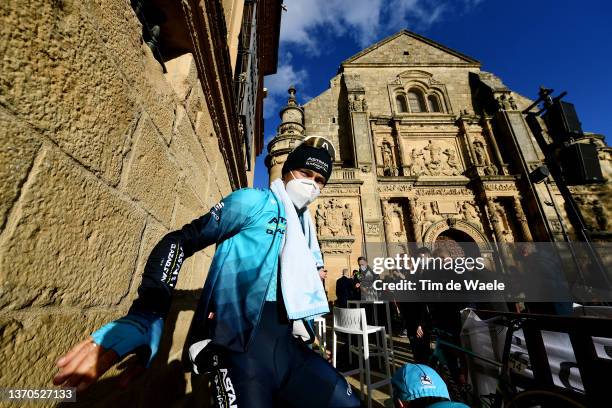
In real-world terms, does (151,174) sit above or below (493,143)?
below

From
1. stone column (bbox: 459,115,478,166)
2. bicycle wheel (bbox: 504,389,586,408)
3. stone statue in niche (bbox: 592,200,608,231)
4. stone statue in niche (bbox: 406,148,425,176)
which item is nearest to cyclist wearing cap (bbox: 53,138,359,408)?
bicycle wheel (bbox: 504,389,586,408)

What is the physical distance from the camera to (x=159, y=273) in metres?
0.81

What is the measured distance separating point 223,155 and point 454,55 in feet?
60.9

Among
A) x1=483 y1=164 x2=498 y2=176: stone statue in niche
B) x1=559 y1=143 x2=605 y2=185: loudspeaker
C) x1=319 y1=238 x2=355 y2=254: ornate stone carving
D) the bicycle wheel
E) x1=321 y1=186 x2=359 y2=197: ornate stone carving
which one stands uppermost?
x1=483 y1=164 x2=498 y2=176: stone statue in niche

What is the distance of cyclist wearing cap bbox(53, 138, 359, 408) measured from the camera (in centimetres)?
81

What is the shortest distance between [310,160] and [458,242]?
12.1 meters

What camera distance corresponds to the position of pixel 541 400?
1979 millimetres

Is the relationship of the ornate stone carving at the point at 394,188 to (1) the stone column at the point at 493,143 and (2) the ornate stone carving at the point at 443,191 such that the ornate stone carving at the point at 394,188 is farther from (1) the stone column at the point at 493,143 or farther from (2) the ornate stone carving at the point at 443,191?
(1) the stone column at the point at 493,143

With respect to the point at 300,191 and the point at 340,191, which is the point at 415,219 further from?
the point at 300,191

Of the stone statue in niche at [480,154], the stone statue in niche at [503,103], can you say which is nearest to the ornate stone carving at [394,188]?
the stone statue in niche at [480,154]

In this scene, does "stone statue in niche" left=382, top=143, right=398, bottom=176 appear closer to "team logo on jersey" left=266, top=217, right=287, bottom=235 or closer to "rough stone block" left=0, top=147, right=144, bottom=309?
"team logo on jersey" left=266, top=217, right=287, bottom=235

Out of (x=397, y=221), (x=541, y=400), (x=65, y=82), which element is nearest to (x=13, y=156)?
(x=65, y=82)

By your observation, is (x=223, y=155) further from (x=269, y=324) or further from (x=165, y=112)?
(x=269, y=324)

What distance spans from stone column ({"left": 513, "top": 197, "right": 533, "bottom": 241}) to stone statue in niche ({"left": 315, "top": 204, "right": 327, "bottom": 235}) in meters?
8.71
